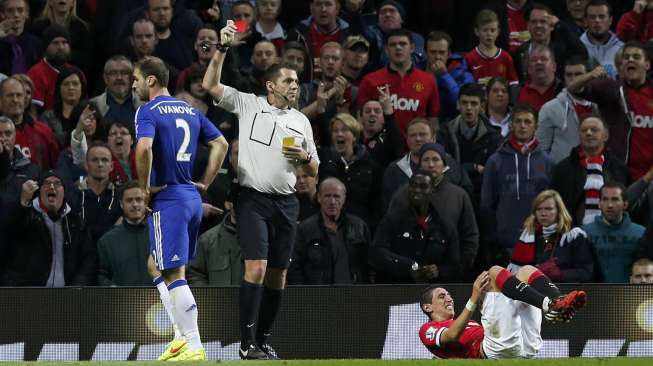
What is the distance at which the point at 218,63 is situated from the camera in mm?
10898

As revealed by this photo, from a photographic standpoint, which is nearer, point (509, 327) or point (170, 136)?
point (170, 136)

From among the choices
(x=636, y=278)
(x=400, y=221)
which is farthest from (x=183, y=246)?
(x=636, y=278)

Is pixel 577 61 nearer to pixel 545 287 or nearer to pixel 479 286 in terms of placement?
pixel 545 287

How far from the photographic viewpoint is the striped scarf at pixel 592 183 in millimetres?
14129

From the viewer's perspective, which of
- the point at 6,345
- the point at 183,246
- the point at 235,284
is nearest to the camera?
the point at 183,246

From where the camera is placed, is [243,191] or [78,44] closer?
[243,191]

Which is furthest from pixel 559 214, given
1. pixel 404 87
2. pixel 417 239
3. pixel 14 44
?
pixel 14 44

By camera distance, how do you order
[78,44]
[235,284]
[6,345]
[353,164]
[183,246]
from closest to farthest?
[183,246] → [6,345] → [235,284] → [353,164] → [78,44]

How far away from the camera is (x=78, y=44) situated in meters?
16.7

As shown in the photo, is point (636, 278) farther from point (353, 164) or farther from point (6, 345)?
point (6, 345)

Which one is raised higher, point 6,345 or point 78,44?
point 78,44

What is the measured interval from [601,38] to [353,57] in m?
2.69

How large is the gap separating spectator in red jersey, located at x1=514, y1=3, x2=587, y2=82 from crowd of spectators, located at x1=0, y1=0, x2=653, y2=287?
2cm

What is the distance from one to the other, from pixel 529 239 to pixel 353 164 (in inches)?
76.2
